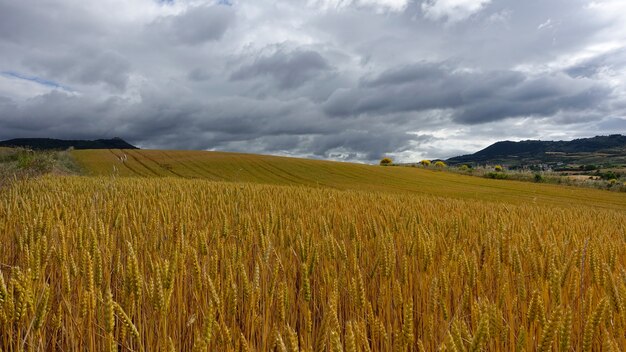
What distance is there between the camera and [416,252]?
117 inches

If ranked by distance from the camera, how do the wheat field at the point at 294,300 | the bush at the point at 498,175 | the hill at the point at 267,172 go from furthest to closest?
the bush at the point at 498,175, the hill at the point at 267,172, the wheat field at the point at 294,300

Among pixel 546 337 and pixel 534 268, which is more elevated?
pixel 546 337

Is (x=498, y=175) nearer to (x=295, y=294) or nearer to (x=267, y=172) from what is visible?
(x=267, y=172)

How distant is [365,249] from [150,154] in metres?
51.8

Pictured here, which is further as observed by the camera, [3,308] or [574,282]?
[574,282]

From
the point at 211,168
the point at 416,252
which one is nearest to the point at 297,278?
the point at 416,252

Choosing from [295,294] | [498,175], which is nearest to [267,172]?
[498,175]

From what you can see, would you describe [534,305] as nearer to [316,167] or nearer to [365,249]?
[365,249]

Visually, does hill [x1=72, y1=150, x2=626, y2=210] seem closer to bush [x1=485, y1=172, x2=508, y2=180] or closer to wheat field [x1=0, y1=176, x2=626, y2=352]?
bush [x1=485, y1=172, x2=508, y2=180]

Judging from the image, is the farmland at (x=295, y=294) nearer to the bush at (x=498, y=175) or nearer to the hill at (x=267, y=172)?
the hill at (x=267, y=172)

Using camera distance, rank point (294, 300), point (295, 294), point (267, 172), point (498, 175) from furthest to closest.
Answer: point (498, 175), point (267, 172), point (295, 294), point (294, 300)

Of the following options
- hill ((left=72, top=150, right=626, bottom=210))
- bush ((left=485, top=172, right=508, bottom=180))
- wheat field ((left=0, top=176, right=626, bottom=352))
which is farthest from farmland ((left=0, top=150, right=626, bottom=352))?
bush ((left=485, top=172, right=508, bottom=180))

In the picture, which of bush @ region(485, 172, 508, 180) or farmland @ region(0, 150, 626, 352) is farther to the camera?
bush @ region(485, 172, 508, 180)

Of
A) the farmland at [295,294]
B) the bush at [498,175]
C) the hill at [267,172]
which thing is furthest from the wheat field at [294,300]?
the bush at [498,175]
